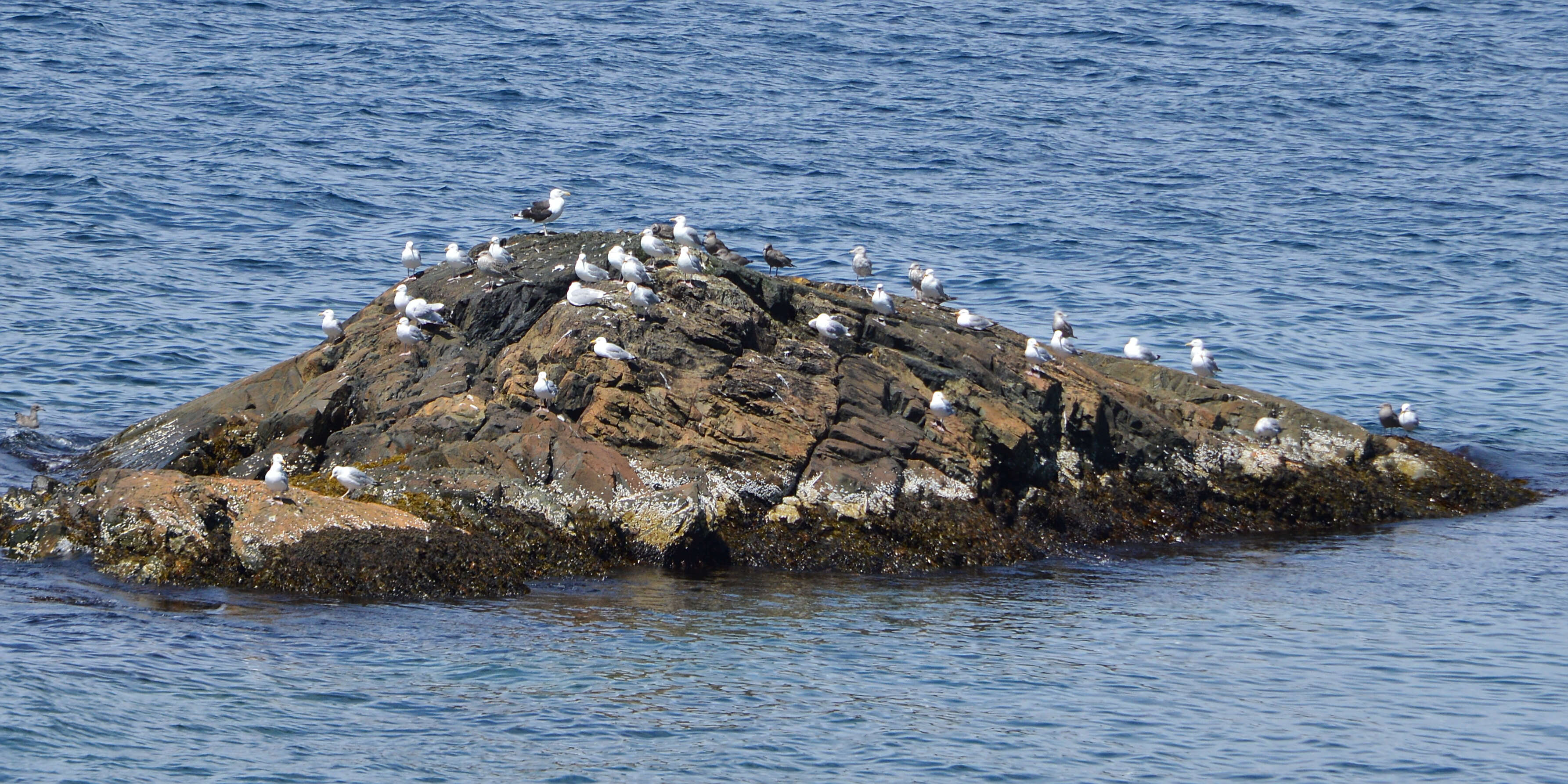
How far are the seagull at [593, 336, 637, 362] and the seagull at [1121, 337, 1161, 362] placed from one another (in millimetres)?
7691

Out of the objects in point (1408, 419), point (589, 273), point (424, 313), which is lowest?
point (1408, 419)

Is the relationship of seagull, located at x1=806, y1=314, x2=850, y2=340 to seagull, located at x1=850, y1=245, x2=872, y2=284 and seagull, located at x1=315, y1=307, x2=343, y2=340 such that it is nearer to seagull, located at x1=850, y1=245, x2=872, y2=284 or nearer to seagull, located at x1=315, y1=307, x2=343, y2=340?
seagull, located at x1=850, y1=245, x2=872, y2=284

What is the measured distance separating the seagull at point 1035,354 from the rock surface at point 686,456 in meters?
0.32

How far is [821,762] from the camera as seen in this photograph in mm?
10117

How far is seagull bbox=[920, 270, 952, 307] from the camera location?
19500mm

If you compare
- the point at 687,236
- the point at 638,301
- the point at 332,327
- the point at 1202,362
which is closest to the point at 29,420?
the point at 332,327

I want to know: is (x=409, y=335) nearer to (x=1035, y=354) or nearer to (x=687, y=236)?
(x=687, y=236)

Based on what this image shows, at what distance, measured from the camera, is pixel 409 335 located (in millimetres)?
16344

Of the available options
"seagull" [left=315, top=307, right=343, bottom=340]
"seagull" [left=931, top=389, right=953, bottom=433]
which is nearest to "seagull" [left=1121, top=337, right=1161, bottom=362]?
"seagull" [left=931, top=389, right=953, bottom=433]

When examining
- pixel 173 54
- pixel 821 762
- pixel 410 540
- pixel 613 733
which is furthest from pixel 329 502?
pixel 173 54

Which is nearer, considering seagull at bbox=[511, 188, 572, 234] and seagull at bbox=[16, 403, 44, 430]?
seagull at bbox=[16, 403, 44, 430]

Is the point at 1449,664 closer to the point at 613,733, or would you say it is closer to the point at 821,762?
the point at 821,762

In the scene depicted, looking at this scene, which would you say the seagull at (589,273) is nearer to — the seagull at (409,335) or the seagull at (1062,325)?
the seagull at (409,335)

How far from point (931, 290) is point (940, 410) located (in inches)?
156
